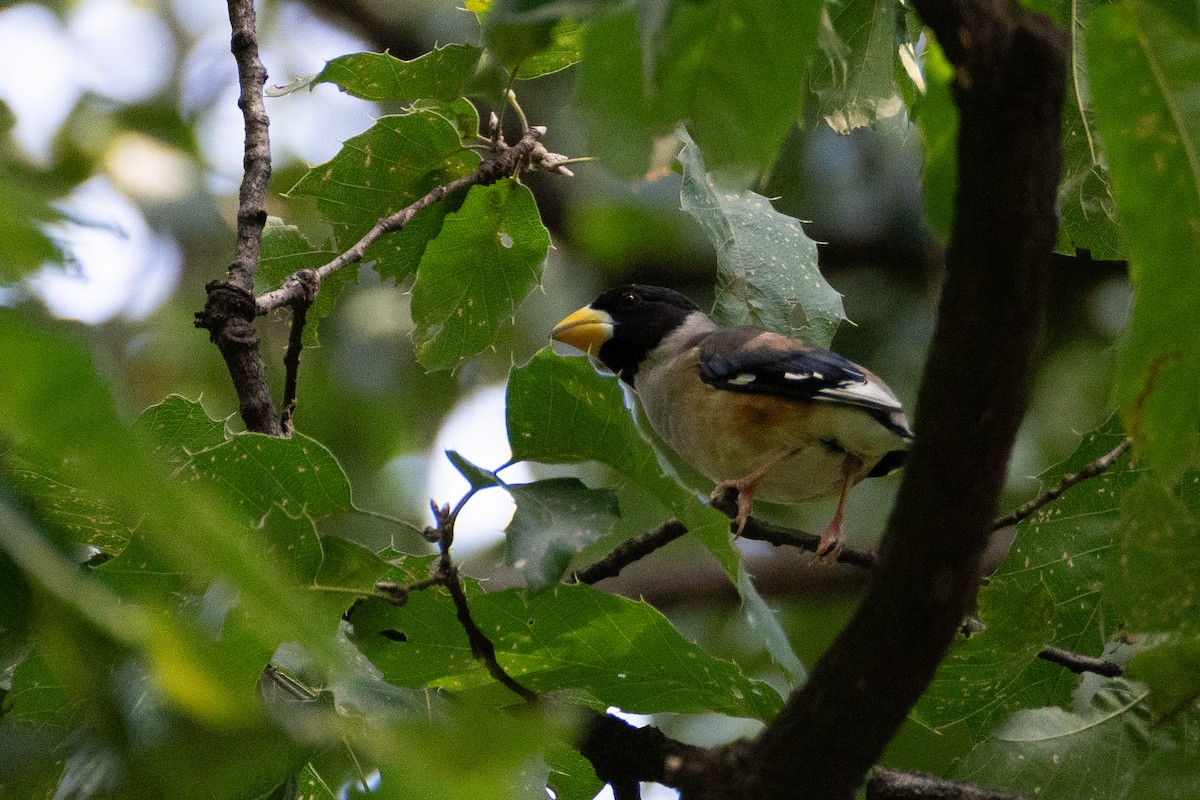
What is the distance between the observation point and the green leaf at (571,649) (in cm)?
238

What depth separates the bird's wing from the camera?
4.43 m

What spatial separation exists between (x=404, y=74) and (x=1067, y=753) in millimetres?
2314

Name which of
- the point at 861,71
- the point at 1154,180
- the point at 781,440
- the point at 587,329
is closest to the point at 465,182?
the point at 861,71

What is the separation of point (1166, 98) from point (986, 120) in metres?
0.22

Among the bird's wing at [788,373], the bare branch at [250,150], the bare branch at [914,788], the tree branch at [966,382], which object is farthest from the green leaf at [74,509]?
the bird's wing at [788,373]

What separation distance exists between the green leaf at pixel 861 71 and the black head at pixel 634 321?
246cm

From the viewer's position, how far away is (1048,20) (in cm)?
144

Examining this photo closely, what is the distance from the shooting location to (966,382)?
1544 mm

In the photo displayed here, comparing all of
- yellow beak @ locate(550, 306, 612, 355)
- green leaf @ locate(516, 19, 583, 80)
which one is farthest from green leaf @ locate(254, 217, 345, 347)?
yellow beak @ locate(550, 306, 612, 355)

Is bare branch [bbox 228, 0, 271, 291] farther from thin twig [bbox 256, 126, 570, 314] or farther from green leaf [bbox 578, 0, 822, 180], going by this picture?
green leaf [bbox 578, 0, 822, 180]

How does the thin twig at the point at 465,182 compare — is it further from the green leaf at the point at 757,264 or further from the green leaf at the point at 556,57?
the green leaf at the point at 757,264

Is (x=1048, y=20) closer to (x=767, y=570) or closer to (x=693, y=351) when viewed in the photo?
(x=693, y=351)

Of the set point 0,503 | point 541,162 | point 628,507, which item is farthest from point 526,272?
point 628,507

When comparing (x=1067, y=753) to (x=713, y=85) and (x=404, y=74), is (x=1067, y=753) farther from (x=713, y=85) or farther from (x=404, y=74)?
(x=404, y=74)
